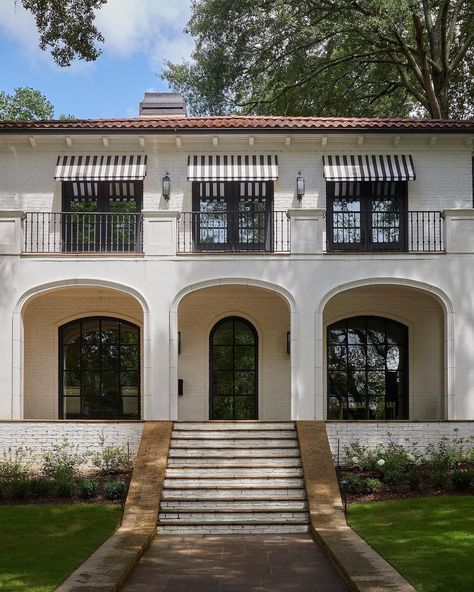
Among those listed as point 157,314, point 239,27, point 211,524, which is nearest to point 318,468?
point 211,524

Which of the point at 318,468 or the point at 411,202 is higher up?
the point at 411,202

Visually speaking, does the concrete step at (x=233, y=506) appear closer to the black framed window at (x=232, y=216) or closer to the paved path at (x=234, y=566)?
the paved path at (x=234, y=566)

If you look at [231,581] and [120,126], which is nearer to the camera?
[231,581]

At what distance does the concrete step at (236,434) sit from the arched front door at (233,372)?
332cm

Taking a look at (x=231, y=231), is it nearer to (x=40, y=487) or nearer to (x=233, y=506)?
(x=233, y=506)

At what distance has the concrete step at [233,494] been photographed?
13.9 metres

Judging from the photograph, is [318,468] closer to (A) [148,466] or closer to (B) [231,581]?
(A) [148,466]

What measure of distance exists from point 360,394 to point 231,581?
11031 millimetres

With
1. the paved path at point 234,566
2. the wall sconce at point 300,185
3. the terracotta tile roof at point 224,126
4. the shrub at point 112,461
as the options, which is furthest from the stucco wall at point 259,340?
the paved path at point 234,566

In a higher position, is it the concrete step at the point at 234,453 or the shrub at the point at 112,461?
the concrete step at the point at 234,453

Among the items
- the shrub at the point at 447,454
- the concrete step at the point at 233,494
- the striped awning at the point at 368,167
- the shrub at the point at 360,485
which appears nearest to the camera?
the concrete step at the point at 233,494

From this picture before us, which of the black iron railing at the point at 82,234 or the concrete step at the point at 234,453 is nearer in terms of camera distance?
the concrete step at the point at 234,453

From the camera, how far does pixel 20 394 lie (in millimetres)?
17438

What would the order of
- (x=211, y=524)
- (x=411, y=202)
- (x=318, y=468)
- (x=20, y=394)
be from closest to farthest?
(x=211, y=524) < (x=318, y=468) < (x=20, y=394) < (x=411, y=202)
